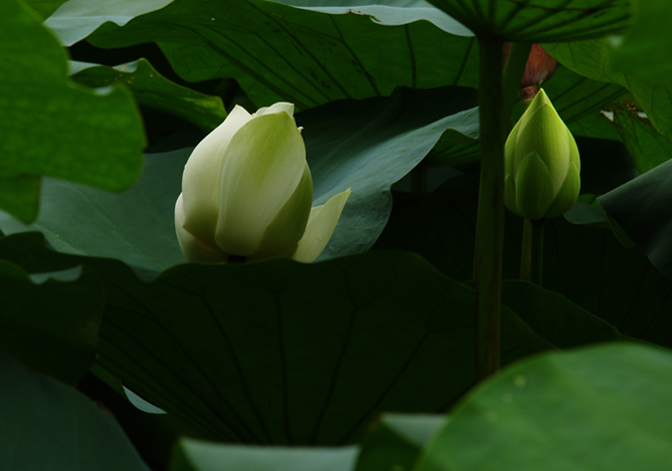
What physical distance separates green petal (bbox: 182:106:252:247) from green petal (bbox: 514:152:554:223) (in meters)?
0.21

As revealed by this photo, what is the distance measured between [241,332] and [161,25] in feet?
1.38

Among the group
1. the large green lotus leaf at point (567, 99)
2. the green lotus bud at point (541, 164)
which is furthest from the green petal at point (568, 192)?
the large green lotus leaf at point (567, 99)

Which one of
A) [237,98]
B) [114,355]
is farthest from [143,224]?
[237,98]

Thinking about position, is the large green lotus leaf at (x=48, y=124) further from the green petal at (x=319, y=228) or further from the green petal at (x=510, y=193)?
the green petal at (x=510, y=193)

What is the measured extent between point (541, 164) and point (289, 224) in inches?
7.7

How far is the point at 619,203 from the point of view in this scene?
48 cm

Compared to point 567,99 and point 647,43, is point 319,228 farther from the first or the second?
point 567,99

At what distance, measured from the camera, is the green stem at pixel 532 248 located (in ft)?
1.50

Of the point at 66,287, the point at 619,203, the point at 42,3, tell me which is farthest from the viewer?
the point at 42,3

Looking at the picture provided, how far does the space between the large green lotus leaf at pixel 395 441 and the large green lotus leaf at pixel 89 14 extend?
504 mm

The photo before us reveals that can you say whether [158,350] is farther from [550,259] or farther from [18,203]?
[550,259]

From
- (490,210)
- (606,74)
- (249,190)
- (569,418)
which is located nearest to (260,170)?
(249,190)

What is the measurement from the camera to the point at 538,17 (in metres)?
0.26

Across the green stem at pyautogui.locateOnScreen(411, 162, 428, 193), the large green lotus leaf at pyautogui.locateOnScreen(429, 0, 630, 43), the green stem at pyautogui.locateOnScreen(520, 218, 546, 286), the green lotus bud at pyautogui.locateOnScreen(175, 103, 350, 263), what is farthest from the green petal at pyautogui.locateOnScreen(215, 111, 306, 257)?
the green stem at pyautogui.locateOnScreen(411, 162, 428, 193)
